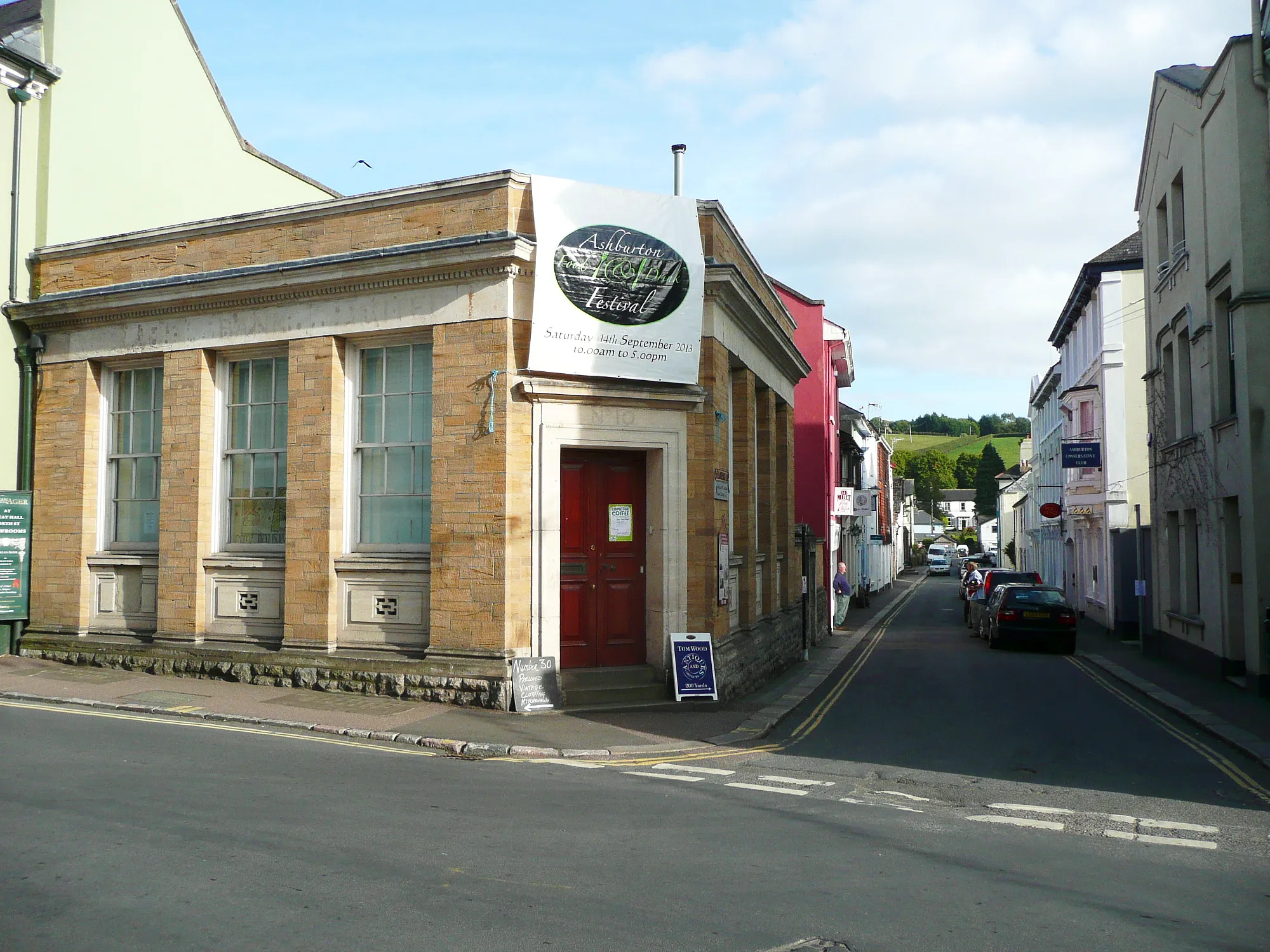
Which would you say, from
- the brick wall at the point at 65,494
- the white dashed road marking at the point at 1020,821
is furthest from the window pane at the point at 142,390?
the white dashed road marking at the point at 1020,821

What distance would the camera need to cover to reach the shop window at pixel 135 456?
1459 centimetres

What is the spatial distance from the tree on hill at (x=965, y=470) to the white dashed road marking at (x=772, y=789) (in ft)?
468

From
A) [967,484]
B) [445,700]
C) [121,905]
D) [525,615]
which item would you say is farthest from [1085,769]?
[967,484]

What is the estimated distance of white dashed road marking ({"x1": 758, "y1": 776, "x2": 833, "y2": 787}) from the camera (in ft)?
29.0

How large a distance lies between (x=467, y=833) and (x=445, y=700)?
5383 millimetres

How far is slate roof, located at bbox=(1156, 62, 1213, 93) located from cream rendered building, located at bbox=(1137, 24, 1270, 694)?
0.17 ft

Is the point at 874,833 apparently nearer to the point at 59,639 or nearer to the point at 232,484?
the point at 232,484

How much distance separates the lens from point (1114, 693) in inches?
640

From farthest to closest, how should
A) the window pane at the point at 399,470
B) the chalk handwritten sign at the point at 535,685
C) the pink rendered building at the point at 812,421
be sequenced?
1. the pink rendered building at the point at 812,421
2. the window pane at the point at 399,470
3. the chalk handwritten sign at the point at 535,685

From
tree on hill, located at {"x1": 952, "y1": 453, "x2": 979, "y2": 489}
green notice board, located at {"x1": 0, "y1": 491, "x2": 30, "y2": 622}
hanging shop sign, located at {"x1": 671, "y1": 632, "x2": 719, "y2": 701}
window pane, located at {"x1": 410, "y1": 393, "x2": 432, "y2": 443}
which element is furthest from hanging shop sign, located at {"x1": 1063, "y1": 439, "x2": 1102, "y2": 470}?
tree on hill, located at {"x1": 952, "y1": 453, "x2": 979, "y2": 489}

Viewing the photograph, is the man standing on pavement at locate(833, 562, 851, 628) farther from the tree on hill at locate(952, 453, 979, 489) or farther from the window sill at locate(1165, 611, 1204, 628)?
the tree on hill at locate(952, 453, 979, 489)

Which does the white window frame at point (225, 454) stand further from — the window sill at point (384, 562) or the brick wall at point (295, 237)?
the window sill at point (384, 562)

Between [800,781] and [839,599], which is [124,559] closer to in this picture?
[800,781]

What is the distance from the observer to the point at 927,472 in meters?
145
